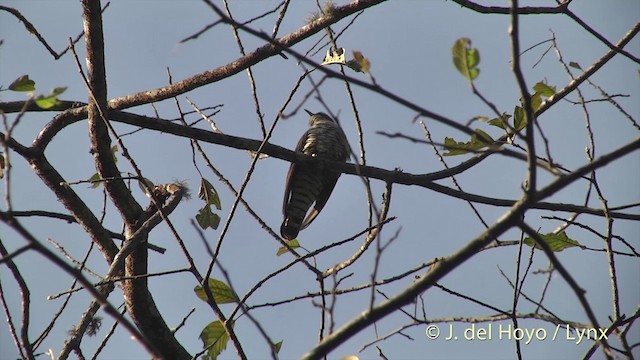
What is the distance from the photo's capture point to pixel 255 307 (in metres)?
2.71

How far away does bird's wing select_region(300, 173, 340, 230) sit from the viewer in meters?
5.91

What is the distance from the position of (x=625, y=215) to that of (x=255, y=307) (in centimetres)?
184

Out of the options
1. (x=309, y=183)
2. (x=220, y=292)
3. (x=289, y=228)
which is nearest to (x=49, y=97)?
(x=220, y=292)

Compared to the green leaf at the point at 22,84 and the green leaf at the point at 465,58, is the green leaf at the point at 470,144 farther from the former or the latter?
the green leaf at the point at 22,84

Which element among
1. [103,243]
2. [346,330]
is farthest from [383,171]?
[346,330]

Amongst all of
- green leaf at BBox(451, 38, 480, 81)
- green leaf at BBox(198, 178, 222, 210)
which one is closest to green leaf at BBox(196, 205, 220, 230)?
green leaf at BBox(198, 178, 222, 210)

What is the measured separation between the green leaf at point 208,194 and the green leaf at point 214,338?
3.40 feet

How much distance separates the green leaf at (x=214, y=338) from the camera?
9.36 feet

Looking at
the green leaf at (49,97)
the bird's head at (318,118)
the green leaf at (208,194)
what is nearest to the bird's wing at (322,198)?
the bird's head at (318,118)

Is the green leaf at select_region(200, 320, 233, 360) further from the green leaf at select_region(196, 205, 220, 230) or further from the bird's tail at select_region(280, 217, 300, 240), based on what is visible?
the bird's tail at select_region(280, 217, 300, 240)

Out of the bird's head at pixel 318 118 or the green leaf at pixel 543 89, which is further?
the bird's head at pixel 318 118

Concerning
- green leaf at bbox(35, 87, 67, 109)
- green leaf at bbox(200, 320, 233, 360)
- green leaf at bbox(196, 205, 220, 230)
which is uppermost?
green leaf at bbox(196, 205, 220, 230)

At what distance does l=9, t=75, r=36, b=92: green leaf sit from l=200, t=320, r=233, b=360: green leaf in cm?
131

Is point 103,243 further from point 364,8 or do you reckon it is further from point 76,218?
point 364,8
